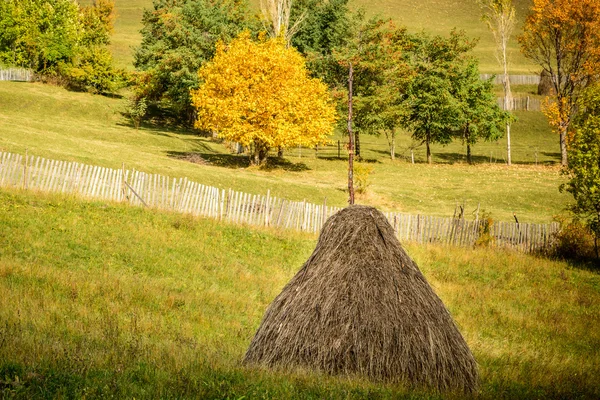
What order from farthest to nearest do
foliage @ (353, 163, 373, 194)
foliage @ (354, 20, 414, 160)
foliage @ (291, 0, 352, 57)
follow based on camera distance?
1. foliage @ (291, 0, 352, 57)
2. foliage @ (354, 20, 414, 160)
3. foliage @ (353, 163, 373, 194)

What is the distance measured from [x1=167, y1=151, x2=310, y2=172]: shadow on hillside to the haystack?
31842 millimetres

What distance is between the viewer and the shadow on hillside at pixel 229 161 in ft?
135

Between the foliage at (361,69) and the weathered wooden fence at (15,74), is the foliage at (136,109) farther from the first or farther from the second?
the foliage at (361,69)

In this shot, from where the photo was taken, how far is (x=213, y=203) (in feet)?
76.4

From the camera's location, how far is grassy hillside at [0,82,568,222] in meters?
33.2

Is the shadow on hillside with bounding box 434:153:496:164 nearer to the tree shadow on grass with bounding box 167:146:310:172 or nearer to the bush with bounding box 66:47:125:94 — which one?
the tree shadow on grass with bounding box 167:146:310:172

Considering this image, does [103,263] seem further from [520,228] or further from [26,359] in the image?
[520,228]

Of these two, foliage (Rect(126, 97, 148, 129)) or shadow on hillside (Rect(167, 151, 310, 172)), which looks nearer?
shadow on hillside (Rect(167, 151, 310, 172))

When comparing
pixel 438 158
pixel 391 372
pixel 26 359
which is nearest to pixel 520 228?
pixel 391 372

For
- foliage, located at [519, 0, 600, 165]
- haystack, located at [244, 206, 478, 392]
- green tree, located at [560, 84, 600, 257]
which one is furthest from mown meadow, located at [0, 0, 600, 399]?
foliage, located at [519, 0, 600, 165]

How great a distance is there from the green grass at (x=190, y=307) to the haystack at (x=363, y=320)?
459mm

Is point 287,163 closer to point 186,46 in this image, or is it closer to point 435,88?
point 435,88

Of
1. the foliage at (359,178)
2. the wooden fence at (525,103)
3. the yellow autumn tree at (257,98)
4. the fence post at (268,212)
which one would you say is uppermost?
the wooden fence at (525,103)

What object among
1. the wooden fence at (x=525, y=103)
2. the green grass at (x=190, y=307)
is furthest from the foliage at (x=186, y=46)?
the wooden fence at (x=525, y=103)
